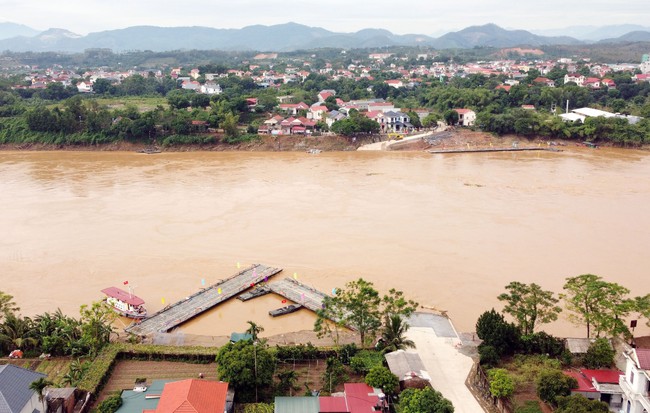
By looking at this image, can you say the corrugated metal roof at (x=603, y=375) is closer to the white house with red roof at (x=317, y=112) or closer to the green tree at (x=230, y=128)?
the green tree at (x=230, y=128)

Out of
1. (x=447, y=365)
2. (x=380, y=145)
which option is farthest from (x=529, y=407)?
(x=380, y=145)

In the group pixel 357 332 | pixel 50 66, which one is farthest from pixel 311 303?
pixel 50 66

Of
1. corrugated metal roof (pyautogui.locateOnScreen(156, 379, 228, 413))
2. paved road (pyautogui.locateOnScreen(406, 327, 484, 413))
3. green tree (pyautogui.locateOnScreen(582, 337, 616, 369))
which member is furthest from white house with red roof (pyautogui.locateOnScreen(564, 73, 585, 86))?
corrugated metal roof (pyautogui.locateOnScreen(156, 379, 228, 413))

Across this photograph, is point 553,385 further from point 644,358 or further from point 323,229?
point 323,229

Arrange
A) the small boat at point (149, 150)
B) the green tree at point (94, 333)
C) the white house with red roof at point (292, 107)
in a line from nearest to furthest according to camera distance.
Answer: the green tree at point (94, 333)
the small boat at point (149, 150)
the white house with red roof at point (292, 107)

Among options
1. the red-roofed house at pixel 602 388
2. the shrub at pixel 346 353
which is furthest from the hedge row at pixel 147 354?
the red-roofed house at pixel 602 388

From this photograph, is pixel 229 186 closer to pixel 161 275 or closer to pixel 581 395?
pixel 161 275
